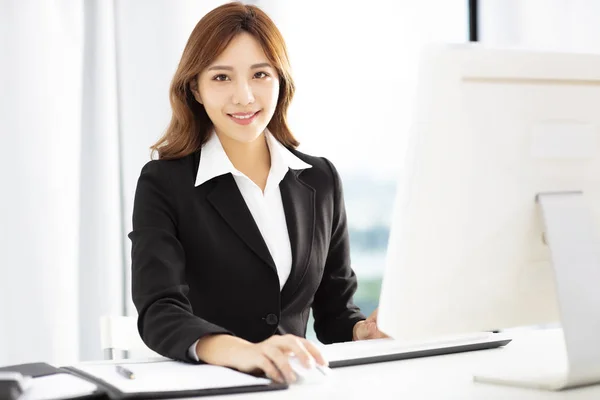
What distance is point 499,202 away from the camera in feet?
4.33

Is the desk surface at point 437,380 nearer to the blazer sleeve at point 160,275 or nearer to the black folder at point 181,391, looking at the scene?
the black folder at point 181,391

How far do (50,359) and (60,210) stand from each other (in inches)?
22.4

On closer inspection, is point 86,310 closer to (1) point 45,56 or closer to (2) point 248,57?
(1) point 45,56

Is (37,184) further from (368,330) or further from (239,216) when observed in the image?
(368,330)

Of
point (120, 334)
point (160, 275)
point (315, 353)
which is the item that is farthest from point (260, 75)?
point (315, 353)

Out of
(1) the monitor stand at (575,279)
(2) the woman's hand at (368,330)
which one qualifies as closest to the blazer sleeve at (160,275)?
(2) the woman's hand at (368,330)

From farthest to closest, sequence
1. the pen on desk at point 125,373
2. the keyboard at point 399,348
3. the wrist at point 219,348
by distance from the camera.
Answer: the keyboard at point 399,348 < the wrist at point 219,348 < the pen on desk at point 125,373

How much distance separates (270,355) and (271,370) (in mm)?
27

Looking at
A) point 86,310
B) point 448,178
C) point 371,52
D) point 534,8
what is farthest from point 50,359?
point 534,8

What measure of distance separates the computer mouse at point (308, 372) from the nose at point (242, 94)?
2.61 ft

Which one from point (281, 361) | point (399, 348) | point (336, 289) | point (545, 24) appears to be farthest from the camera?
point (545, 24)

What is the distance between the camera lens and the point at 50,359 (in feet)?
10.1

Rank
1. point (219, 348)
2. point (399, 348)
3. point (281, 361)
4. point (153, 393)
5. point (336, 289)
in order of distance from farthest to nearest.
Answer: point (336, 289)
point (399, 348)
point (219, 348)
point (281, 361)
point (153, 393)

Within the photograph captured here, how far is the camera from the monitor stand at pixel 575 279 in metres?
1.33
